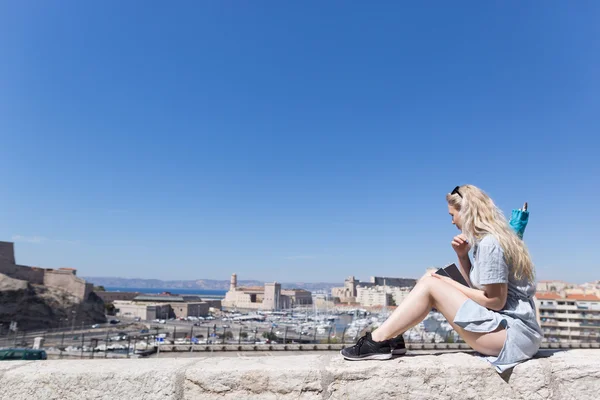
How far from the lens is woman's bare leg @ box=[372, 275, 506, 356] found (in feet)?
7.00

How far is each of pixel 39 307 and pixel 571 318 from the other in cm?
6704

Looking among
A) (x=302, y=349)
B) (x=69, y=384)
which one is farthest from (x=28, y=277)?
(x=69, y=384)

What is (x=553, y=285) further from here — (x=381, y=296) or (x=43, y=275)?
(x=43, y=275)

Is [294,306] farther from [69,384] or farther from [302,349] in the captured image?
[69,384]

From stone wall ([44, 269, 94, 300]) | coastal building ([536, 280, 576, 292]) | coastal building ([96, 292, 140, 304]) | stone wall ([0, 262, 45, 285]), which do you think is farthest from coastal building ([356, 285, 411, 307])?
stone wall ([0, 262, 45, 285])

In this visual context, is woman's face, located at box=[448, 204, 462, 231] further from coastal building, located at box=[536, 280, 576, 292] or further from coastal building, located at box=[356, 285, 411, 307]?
coastal building, located at box=[356, 285, 411, 307]

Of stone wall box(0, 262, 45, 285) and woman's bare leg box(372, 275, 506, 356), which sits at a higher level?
stone wall box(0, 262, 45, 285)

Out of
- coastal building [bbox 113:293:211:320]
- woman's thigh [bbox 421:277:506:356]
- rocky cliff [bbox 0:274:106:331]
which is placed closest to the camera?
woman's thigh [bbox 421:277:506:356]

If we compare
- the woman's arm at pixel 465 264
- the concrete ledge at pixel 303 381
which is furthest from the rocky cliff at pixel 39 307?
the woman's arm at pixel 465 264

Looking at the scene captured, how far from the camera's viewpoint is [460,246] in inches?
96.7

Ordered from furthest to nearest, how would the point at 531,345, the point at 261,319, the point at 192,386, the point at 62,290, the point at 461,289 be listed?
1. the point at 261,319
2. the point at 62,290
3. the point at 461,289
4. the point at 531,345
5. the point at 192,386

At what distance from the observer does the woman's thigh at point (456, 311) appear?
78.9 inches

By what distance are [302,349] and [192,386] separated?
31.0 meters

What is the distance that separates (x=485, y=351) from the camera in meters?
2.02
